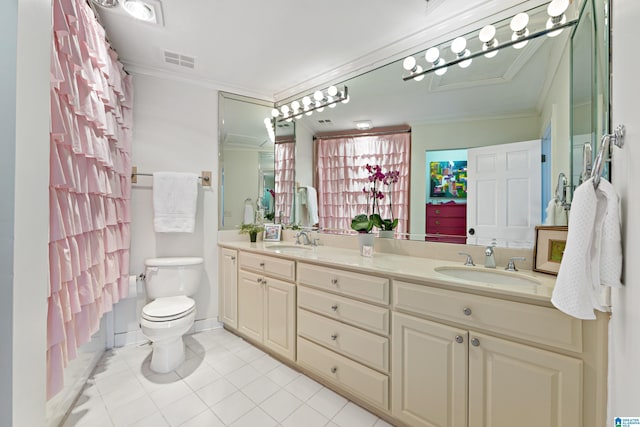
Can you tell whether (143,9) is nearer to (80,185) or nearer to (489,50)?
(80,185)

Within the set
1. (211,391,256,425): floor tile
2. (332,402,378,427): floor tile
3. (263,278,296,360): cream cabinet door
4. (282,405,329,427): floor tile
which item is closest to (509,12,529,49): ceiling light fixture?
(263,278,296,360): cream cabinet door

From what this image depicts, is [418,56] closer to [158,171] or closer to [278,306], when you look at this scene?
[278,306]

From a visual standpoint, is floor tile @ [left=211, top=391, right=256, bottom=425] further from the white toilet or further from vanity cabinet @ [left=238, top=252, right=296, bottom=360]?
the white toilet

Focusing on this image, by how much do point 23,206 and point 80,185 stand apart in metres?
0.80

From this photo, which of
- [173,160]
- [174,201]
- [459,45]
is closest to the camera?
[459,45]

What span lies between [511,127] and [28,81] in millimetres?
2026

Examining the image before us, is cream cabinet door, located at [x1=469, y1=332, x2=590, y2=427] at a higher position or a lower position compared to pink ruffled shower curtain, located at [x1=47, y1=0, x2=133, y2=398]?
lower

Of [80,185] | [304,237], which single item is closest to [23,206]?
[80,185]

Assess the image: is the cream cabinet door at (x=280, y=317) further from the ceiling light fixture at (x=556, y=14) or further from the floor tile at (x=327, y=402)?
the ceiling light fixture at (x=556, y=14)

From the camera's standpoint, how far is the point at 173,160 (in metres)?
2.50

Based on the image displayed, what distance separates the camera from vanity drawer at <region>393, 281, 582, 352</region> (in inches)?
38.0

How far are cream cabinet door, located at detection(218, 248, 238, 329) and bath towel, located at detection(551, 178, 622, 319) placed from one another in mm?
2234

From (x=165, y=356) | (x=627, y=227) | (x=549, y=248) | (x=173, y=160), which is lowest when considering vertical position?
(x=165, y=356)

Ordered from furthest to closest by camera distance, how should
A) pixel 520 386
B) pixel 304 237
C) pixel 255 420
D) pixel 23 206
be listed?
pixel 304 237
pixel 255 420
pixel 520 386
pixel 23 206
